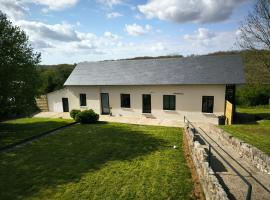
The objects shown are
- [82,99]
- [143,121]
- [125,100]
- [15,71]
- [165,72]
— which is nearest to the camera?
[15,71]

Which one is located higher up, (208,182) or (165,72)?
(165,72)

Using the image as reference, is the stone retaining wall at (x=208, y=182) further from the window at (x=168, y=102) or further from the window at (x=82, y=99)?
the window at (x=82, y=99)

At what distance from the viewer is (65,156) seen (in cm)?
1099

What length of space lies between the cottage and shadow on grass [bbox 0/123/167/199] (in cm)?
571

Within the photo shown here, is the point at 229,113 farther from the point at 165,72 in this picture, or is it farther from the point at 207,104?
the point at 165,72

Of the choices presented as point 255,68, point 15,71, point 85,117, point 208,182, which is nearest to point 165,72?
point 255,68

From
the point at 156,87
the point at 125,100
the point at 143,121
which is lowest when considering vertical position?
the point at 143,121

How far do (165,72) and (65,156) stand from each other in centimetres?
1413

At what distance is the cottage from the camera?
19422 millimetres

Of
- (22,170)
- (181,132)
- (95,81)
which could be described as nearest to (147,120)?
(181,132)

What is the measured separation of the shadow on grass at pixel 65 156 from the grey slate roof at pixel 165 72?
713 cm

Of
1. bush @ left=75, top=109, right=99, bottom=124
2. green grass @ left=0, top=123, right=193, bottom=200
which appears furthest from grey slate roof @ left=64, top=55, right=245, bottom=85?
green grass @ left=0, top=123, right=193, bottom=200

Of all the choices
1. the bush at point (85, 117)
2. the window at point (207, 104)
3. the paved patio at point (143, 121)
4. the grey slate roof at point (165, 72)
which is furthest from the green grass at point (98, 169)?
the grey slate roof at point (165, 72)

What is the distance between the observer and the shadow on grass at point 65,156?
8234 millimetres
